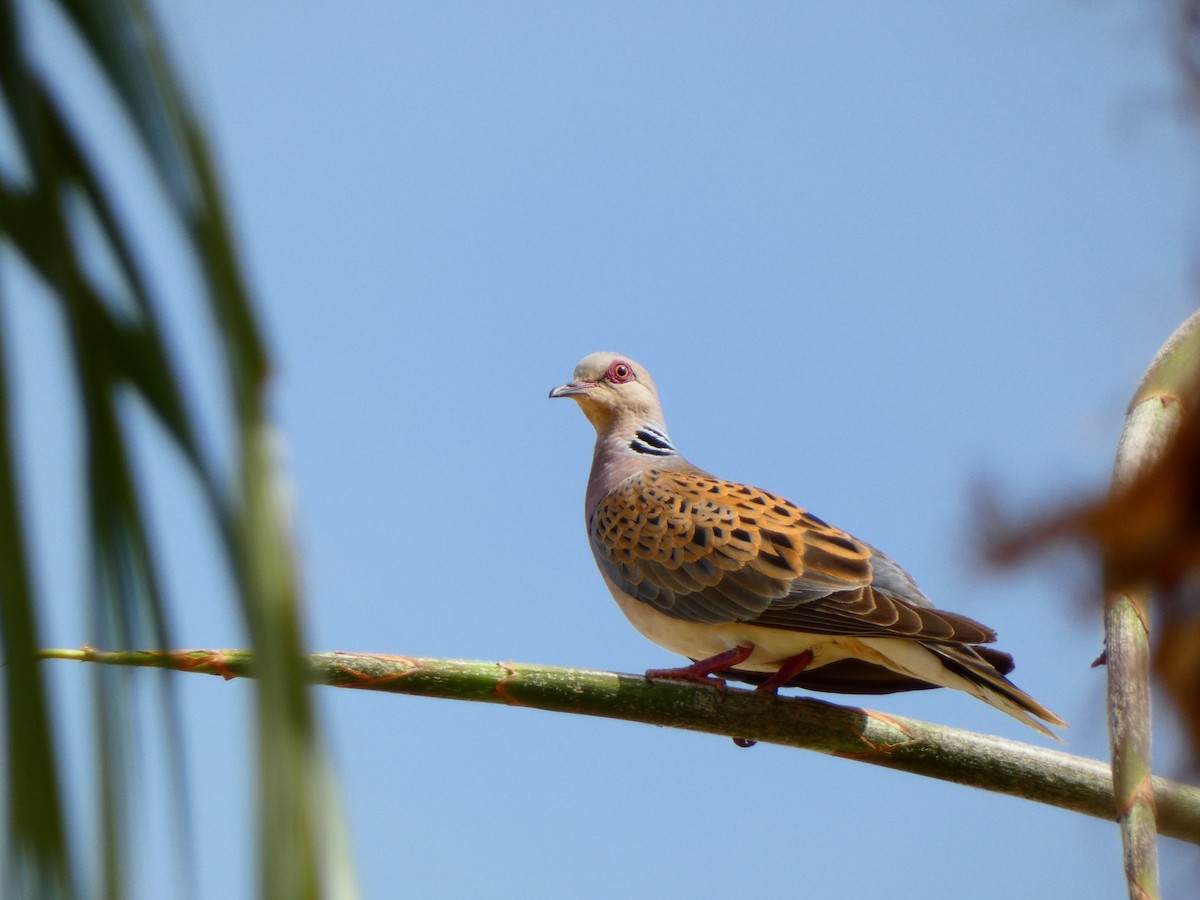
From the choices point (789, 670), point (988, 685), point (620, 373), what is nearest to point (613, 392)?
point (620, 373)

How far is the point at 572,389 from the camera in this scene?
5.47 metres

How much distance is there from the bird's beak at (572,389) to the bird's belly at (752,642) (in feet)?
4.17

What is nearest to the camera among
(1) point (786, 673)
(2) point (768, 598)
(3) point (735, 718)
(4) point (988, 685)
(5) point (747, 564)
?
(3) point (735, 718)

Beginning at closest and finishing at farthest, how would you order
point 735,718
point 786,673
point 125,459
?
point 125,459
point 735,718
point 786,673

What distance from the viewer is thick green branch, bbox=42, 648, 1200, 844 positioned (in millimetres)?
2529

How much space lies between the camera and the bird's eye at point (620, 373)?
216 inches

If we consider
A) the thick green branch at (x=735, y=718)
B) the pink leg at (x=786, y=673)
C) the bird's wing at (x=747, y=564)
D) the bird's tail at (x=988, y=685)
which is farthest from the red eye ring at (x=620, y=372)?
the thick green branch at (x=735, y=718)

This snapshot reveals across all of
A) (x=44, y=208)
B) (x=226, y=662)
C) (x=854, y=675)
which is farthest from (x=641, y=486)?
(x=44, y=208)

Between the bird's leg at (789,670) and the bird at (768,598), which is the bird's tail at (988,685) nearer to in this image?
the bird at (768,598)

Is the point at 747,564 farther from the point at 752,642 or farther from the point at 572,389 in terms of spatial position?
the point at 572,389

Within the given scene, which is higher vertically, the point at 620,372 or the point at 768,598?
the point at 620,372

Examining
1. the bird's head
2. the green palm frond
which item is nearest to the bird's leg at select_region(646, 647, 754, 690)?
the bird's head

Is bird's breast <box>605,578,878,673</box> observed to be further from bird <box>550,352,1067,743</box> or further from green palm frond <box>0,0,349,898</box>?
green palm frond <box>0,0,349,898</box>

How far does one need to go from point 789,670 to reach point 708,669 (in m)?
0.28
